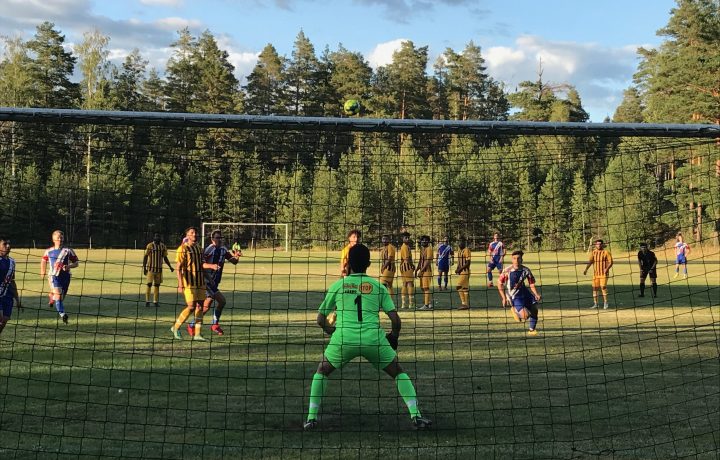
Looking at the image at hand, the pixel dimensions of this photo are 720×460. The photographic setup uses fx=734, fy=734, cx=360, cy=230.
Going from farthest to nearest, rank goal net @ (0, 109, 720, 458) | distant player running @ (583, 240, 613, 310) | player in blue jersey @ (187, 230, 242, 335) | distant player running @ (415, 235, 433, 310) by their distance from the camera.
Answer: distant player running @ (583, 240, 613, 310) < distant player running @ (415, 235, 433, 310) < player in blue jersey @ (187, 230, 242, 335) < goal net @ (0, 109, 720, 458)

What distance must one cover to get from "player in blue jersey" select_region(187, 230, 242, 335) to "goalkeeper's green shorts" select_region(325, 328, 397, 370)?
602 cm

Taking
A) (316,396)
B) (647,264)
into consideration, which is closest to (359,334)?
(316,396)

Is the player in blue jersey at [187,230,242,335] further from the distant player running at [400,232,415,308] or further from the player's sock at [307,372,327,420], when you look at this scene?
the player's sock at [307,372,327,420]

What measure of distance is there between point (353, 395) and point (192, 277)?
5022mm

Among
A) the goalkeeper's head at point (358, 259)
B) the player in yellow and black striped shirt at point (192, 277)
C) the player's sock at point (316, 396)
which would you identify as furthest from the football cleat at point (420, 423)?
the player in yellow and black striped shirt at point (192, 277)

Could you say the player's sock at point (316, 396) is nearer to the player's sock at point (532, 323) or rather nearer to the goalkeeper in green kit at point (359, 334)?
the goalkeeper in green kit at point (359, 334)

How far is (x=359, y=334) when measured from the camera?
22.0 ft

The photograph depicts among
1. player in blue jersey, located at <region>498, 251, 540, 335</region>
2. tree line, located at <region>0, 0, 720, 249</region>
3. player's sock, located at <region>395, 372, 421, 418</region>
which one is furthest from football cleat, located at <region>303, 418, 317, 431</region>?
player in blue jersey, located at <region>498, 251, 540, 335</region>

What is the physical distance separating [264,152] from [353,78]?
70161 millimetres

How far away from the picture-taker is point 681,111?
47.2m

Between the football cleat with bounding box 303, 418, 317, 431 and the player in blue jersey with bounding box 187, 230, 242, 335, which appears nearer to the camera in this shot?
the football cleat with bounding box 303, 418, 317, 431

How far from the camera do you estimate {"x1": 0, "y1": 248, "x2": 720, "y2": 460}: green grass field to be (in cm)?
619

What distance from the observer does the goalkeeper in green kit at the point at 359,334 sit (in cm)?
671

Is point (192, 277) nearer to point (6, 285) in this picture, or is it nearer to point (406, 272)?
point (6, 285)
